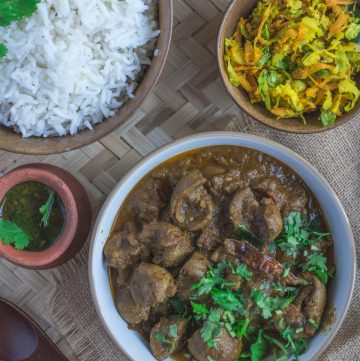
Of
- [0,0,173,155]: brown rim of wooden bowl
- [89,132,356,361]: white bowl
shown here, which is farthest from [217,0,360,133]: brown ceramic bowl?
[0,0,173,155]: brown rim of wooden bowl

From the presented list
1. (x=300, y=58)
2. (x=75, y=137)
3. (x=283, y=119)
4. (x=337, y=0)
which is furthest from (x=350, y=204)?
(x=75, y=137)

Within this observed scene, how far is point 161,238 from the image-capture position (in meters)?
2.80

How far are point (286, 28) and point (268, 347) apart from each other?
5.40 ft

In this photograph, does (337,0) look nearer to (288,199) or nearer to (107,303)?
(288,199)

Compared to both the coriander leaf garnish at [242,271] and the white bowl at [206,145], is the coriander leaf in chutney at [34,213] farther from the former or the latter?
the coriander leaf garnish at [242,271]

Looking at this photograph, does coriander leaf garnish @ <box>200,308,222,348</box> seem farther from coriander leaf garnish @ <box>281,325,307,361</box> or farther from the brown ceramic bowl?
the brown ceramic bowl

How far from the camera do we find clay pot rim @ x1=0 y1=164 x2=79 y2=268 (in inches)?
112

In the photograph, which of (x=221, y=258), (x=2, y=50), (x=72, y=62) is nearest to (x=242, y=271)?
(x=221, y=258)

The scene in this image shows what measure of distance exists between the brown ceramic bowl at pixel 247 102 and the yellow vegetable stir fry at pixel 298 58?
0.10ft

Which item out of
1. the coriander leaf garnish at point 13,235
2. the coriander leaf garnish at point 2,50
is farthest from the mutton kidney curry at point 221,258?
the coriander leaf garnish at point 2,50

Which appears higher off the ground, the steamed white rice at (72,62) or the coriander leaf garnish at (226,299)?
the steamed white rice at (72,62)

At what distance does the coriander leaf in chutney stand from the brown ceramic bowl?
1084 millimetres

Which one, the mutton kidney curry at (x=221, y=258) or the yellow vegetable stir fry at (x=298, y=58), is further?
the yellow vegetable stir fry at (x=298, y=58)

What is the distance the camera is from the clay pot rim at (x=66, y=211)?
9.32 feet
